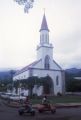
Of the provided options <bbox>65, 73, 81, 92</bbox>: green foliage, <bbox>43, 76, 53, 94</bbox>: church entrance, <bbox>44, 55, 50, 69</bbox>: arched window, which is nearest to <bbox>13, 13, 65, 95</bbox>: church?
<bbox>44, 55, 50, 69</bbox>: arched window

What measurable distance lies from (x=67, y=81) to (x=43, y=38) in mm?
14619

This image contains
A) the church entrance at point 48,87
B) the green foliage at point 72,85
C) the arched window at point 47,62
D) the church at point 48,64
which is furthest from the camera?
the green foliage at point 72,85

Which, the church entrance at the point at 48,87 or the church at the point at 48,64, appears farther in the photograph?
the church at the point at 48,64

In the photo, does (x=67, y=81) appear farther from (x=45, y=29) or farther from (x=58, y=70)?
(x=45, y=29)

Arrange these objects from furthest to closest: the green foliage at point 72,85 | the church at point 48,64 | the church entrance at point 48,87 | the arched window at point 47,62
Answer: the green foliage at point 72,85 → the arched window at point 47,62 → the church at point 48,64 → the church entrance at point 48,87

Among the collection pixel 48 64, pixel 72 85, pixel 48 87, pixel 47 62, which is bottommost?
pixel 48 87

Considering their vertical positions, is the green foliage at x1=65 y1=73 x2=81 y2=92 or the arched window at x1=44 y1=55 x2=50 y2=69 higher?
the arched window at x1=44 y1=55 x2=50 y2=69

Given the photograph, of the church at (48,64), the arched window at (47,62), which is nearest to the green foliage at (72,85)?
the church at (48,64)

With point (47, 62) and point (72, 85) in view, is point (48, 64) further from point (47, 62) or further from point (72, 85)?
point (72, 85)

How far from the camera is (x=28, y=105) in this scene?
70.5 ft

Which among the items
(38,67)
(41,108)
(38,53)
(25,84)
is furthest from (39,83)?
(41,108)

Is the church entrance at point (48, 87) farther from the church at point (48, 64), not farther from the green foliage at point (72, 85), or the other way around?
the green foliage at point (72, 85)

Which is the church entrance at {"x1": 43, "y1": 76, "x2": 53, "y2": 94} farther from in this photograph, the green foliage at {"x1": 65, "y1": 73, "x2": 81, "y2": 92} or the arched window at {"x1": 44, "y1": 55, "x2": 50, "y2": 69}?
the green foliage at {"x1": 65, "y1": 73, "x2": 81, "y2": 92}

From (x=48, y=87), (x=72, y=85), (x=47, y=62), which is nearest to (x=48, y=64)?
(x=47, y=62)
